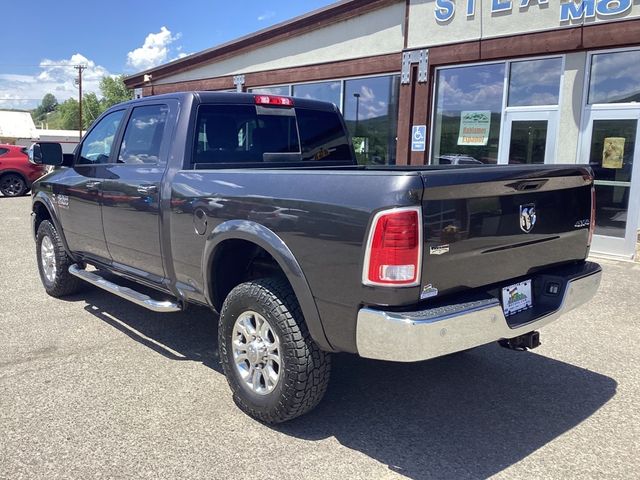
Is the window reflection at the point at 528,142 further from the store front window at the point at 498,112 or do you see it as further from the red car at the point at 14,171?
the red car at the point at 14,171

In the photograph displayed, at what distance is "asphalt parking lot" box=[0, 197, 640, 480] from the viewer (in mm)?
2883

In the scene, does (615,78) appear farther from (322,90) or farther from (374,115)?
(322,90)

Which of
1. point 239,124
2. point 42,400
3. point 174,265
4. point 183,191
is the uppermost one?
point 239,124

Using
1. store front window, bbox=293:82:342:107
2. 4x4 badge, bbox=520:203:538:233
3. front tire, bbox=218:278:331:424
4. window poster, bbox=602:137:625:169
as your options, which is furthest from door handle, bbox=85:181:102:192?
store front window, bbox=293:82:342:107

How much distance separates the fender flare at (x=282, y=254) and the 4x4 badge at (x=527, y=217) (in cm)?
126

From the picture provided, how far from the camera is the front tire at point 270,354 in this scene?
3.03 meters

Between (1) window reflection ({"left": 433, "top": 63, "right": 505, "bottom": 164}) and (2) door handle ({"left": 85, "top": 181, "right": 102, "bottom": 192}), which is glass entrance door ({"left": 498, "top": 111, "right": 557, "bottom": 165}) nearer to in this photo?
(1) window reflection ({"left": 433, "top": 63, "right": 505, "bottom": 164})

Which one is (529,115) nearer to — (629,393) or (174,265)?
(629,393)

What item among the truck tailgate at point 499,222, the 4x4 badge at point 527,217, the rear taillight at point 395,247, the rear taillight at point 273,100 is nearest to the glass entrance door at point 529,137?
the rear taillight at point 273,100

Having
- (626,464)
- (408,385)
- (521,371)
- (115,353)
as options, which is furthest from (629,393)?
(115,353)

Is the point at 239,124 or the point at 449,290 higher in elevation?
the point at 239,124

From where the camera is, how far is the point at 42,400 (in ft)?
11.6

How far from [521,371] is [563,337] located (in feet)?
3.29

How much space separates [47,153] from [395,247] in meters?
4.05
